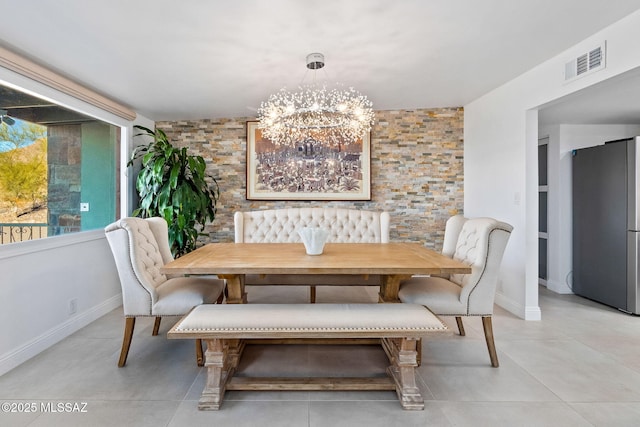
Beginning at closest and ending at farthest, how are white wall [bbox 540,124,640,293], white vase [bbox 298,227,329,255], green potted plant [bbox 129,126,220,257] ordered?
white vase [bbox 298,227,329,255], green potted plant [bbox 129,126,220,257], white wall [bbox 540,124,640,293]

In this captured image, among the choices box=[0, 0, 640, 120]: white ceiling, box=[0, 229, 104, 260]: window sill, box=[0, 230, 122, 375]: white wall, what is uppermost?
box=[0, 0, 640, 120]: white ceiling

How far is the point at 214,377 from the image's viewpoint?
1.76m

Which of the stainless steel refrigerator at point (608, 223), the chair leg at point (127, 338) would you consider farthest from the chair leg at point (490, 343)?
the chair leg at point (127, 338)

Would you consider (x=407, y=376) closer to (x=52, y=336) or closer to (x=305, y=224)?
(x=305, y=224)

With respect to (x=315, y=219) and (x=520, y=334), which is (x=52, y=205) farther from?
(x=520, y=334)

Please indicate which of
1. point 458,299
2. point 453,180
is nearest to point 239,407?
point 458,299

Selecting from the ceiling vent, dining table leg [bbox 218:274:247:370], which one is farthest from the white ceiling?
dining table leg [bbox 218:274:247:370]

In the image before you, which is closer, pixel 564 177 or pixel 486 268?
pixel 486 268

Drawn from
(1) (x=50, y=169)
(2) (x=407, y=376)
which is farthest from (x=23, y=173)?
(2) (x=407, y=376)

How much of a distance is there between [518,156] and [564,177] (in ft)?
4.69

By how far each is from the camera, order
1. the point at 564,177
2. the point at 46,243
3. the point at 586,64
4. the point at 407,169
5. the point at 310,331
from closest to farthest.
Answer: the point at 310,331, the point at 586,64, the point at 46,243, the point at 564,177, the point at 407,169

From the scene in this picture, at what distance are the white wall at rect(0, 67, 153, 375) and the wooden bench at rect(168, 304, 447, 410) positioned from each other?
1.46 meters

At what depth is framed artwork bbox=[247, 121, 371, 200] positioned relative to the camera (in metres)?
4.15

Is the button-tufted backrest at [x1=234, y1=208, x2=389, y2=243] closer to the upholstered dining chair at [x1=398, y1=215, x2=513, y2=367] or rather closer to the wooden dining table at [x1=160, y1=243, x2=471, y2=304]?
the wooden dining table at [x1=160, y1=243, x2=471, y2=304]
